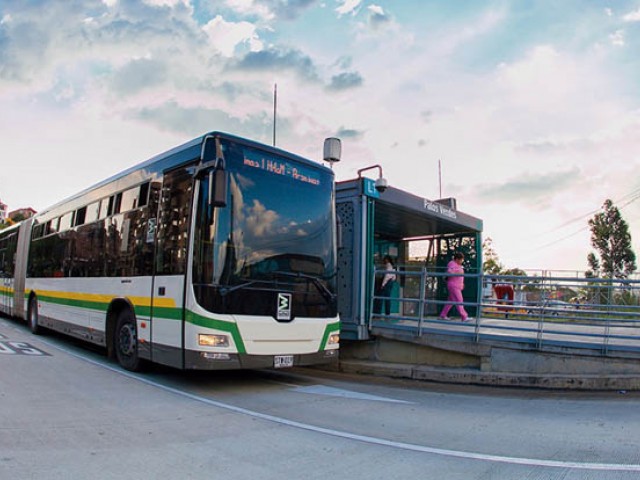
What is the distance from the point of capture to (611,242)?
2293 inches

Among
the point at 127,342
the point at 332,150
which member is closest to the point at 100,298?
the point at 127,342

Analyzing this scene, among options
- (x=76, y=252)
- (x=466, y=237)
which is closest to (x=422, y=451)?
(x=76, y=252)

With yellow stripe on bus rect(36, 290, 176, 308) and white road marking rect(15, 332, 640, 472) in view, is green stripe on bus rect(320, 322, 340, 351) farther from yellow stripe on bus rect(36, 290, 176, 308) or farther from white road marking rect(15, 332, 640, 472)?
yellow stripe on bus rect(36, 290, 176, 308)

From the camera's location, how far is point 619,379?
8.02 meters

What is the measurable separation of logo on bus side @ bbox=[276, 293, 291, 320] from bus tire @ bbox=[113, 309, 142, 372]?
253 centimetres

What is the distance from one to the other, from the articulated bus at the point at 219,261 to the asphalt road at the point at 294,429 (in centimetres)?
70

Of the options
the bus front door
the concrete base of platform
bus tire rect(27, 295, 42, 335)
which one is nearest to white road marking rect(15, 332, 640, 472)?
the bus front door

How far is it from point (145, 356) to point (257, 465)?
4.24m

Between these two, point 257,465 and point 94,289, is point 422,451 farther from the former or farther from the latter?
point 94,289

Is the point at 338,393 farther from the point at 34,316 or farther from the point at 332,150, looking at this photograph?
the point at 34,316

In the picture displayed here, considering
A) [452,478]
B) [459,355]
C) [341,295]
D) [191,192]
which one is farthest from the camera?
[341,295]

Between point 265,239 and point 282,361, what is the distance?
1754 mm

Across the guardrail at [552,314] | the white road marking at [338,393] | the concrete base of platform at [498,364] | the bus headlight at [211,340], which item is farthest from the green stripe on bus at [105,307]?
the guardrail at [552,314]

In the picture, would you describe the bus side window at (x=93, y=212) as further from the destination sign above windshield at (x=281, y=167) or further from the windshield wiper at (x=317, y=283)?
the windshield wiper at (x=317, y=283)
